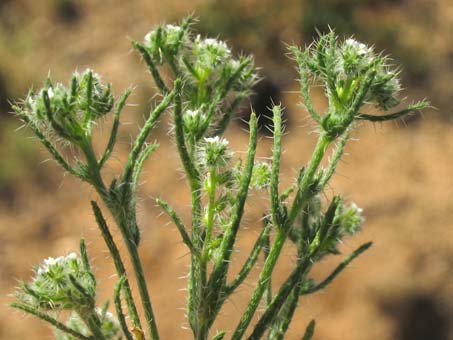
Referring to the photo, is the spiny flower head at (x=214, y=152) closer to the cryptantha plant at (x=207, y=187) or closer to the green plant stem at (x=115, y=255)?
the cryptantha plant at (x=207, y=187)

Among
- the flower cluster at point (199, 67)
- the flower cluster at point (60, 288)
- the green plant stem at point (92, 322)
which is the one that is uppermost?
the flower cluster at point (199, 67)

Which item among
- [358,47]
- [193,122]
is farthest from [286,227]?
[358,47]

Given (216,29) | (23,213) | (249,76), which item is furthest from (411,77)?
(249,76)

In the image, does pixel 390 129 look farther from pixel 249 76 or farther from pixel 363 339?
pixel 249 76

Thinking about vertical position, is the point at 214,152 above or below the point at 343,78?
below

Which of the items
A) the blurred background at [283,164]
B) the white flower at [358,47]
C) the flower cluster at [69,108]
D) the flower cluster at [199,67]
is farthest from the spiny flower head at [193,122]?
the blurred background at [283,164]

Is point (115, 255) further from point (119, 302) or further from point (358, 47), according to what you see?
point (358, 47)
